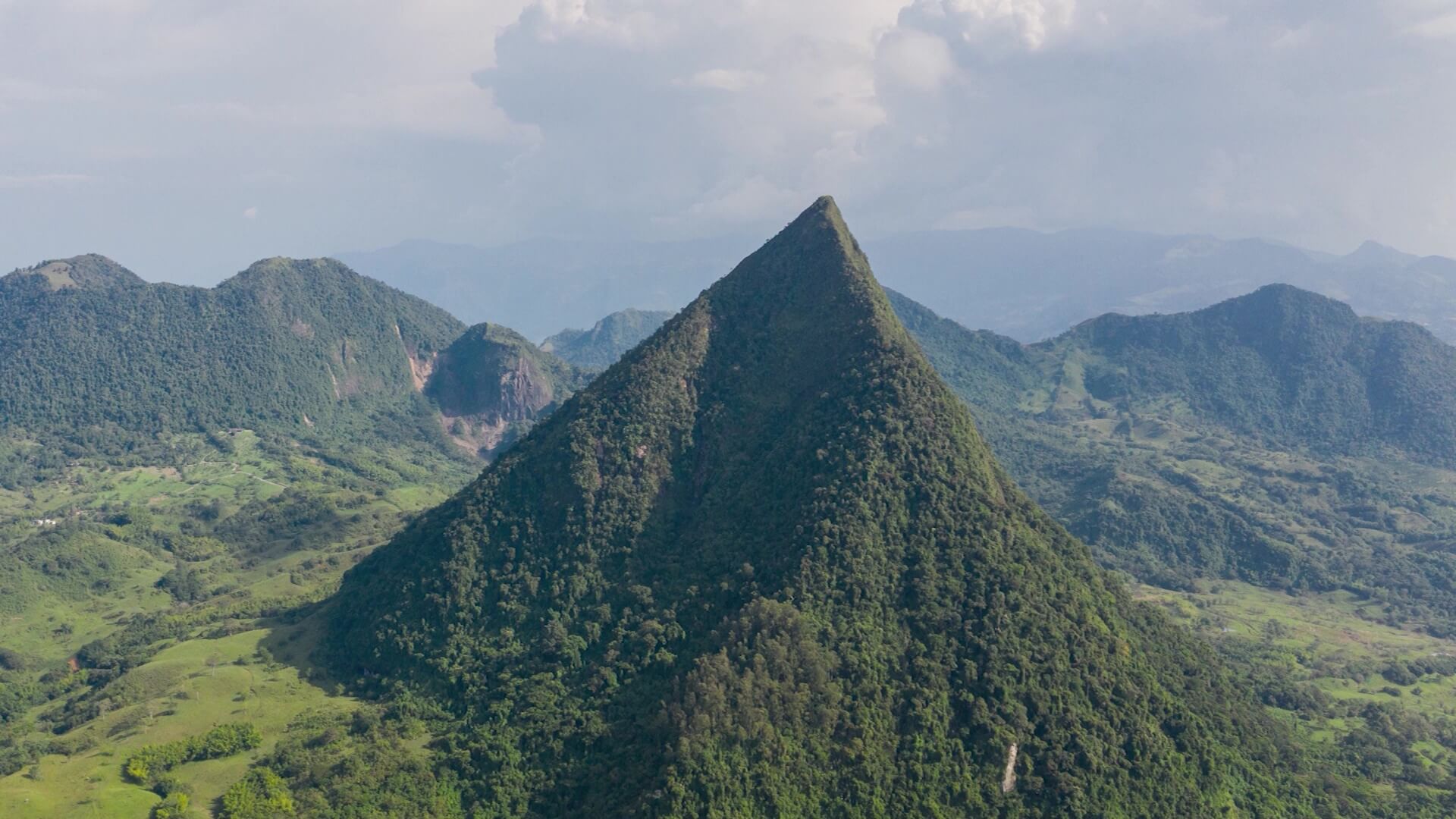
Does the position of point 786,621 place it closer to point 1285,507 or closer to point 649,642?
point 649,642

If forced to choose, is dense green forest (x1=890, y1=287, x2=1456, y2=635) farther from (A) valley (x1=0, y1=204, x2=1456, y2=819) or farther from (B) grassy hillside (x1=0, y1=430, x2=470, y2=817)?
(B) grassy hillside (x1=0, y1=430, x2=470, y2=817)

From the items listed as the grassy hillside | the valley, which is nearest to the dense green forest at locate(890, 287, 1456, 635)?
the valley

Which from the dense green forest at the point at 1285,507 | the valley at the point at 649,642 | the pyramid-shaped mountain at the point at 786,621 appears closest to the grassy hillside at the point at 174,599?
the valley at the point at 649,642

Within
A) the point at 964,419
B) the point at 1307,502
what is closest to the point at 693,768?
the point at 964,419

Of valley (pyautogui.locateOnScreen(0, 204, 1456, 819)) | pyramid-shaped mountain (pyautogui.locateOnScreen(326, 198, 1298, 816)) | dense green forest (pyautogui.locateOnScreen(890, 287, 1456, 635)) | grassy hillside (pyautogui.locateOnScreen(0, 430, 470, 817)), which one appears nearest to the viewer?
pyramid-shaped mountain (pyautogui.locateOnScreen(326, 198, 1298, 816))

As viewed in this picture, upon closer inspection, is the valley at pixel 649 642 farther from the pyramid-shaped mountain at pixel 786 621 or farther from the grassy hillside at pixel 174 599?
the grassy hillside at pixel 174 599

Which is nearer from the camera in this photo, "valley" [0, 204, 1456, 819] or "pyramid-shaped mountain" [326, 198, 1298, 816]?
"pyramid-shaped mountain" [326, 198, 1298, 816]

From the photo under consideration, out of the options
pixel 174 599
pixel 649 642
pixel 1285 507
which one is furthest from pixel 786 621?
pixel 1285 507

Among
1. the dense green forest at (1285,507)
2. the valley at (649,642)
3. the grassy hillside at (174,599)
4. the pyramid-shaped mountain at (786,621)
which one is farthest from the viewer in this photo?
the dense green forest at (1285,507)
